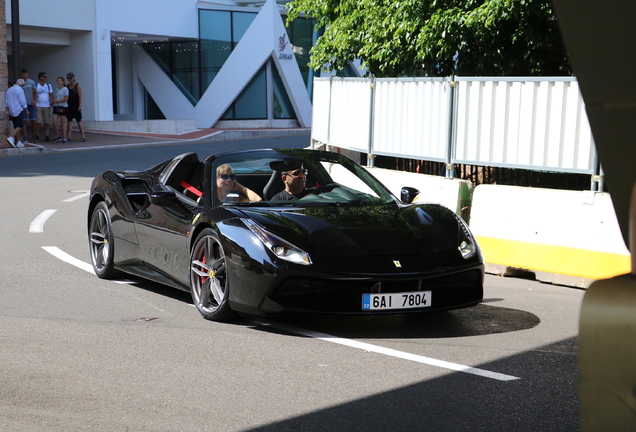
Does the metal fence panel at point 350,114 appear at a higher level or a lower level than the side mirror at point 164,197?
higher

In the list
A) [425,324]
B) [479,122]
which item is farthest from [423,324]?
[479,122]

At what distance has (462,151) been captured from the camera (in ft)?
35.4

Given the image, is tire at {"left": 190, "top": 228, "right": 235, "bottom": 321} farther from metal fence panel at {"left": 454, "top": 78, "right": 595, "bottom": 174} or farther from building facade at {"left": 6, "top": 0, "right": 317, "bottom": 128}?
building facade at {"left": 6, "top": 0, "right": 317, "bottom": 128}

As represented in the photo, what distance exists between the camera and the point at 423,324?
22.7 feet

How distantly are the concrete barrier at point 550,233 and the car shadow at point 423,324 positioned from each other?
1.44m

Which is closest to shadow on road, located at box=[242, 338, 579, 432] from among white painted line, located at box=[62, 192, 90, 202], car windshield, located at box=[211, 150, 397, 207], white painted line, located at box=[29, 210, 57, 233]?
car windshield, located at box=[211, 150, 397, 207]

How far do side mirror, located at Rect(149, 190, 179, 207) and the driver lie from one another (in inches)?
31.5

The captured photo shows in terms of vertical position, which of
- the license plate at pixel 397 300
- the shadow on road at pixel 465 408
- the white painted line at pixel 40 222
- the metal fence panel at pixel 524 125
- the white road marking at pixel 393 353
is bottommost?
the white painted line at pixel 40 222

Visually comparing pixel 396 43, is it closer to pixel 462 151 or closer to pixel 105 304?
pixel 462 151

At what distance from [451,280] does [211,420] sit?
8.10 feet

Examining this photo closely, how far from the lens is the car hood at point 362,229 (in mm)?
6488

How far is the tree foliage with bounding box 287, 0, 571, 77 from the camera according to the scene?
1347 centimetres

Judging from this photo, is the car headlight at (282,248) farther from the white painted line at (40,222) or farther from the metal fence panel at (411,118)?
the white painted line at (40,222)

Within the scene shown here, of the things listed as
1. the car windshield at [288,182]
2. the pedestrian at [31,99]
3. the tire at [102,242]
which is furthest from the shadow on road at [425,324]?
the pedestrian at [31,99]
